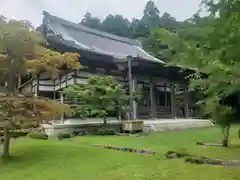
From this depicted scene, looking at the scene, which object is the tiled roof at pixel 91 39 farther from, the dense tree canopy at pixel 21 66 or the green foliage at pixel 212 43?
the green foliage at pixel 212 43

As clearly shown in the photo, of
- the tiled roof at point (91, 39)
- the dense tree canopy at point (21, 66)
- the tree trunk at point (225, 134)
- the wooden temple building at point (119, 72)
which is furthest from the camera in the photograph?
the tiled roof at point (91, 39)

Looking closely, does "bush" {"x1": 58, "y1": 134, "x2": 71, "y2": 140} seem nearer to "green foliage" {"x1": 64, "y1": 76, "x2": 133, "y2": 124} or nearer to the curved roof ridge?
"green foliage" {"x1": 64, "y1": 76, "x2": 133, "y2": 124}

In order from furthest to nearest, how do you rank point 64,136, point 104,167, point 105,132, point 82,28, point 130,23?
point 130,23 → point 82,28 → point 105,132 → point 64,136 → point 104,167

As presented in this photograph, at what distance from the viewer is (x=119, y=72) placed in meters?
20.5

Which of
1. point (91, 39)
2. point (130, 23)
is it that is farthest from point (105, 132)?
point (130, 23)

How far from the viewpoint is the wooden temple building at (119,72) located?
1841 centimetres

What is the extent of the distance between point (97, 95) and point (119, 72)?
500cm

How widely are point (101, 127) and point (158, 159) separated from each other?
9.21 metres

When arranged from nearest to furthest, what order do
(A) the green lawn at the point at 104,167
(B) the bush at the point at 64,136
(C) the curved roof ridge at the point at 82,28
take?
(A) the green lawn at the point at 104,167, (B) the bush at the point at 64,136, (C) the curved roof ridge at the point at 82,28

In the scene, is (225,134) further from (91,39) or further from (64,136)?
(91,39)

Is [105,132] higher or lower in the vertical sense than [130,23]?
lower

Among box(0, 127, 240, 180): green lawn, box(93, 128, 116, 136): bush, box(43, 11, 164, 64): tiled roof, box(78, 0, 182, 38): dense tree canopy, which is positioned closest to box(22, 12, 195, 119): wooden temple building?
box(43, 11, 164, 64): tiled roof

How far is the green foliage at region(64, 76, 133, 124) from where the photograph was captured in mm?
15703

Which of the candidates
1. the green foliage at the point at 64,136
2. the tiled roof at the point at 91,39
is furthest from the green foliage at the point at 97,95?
the tiled roof at the point at 91,39
